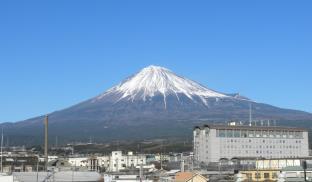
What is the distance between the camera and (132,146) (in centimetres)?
19988

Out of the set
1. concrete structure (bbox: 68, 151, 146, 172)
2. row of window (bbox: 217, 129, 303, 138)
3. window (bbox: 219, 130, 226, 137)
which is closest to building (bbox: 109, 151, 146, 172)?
concrete structure (bbox: 68, 151, 146, 172)

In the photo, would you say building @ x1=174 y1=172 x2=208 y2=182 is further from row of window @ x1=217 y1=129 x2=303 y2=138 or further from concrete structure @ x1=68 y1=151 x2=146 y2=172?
row of window @ x1=217 y1=129 x2=303 y2=138

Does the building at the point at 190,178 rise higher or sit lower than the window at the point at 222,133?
lower

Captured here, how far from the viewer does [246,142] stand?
131250 millimetres

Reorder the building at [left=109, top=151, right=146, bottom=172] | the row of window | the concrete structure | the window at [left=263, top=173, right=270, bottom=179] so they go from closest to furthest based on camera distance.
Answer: the window at [left=263, top=173, right=270, bottom=179] < the concrete structure < the building at [left=109, top=151, right=146, bottom=172] < the row of window

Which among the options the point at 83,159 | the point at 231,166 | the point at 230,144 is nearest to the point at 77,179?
the point at 231,166

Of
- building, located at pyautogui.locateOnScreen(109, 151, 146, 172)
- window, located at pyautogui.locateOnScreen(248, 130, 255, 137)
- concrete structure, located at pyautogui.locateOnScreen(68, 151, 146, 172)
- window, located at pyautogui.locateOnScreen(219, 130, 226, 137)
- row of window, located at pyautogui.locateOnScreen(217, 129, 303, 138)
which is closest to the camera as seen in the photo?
concrete structure, located at pyautogui.locateOnScreen(68, 151, 146, 172)

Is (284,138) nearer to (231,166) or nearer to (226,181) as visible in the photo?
(231,166)

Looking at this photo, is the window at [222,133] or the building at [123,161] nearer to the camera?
Result: the building at [123,161]

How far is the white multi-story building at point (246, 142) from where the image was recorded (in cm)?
12794

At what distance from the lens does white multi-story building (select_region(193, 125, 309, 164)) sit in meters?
128

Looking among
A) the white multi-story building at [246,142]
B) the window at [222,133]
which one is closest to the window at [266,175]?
the white multi-story building at [246,142]

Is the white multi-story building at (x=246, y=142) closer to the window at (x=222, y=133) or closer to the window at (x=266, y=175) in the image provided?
the window at (x=222, y=133)

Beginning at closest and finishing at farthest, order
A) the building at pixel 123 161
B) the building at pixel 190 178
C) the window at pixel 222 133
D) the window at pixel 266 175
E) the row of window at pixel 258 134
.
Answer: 1. the building at pixel 190 178
2. the window at pixel 266 175
3. the building at pixel 123 161
4. the window at pixel 222 133
5. the row of window at pixel 258 134
